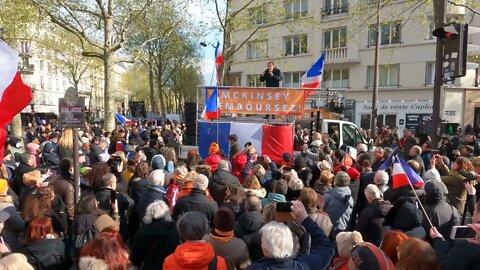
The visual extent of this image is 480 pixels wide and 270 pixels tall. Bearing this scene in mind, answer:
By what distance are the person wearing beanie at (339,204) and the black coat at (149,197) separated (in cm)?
212

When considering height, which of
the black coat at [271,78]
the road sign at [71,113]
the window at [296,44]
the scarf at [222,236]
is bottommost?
the scarf at [222,236]

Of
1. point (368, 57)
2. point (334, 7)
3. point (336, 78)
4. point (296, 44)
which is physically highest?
point (334, 7)

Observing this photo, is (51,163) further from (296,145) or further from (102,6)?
(102,6)

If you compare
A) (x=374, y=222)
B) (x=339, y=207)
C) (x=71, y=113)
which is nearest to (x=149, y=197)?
(x=71, y=113)

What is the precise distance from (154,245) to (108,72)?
635 inches

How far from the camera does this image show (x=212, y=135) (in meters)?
12.1

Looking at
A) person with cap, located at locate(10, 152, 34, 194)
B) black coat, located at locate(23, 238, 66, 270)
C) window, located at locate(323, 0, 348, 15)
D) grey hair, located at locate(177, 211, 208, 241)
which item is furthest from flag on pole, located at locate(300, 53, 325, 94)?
Answer: window, located at locate(323, 0, 348, 15)

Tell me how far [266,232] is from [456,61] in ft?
17.5

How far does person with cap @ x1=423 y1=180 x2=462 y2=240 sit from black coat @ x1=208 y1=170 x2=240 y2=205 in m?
2.61

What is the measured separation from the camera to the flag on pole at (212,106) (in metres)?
12.2

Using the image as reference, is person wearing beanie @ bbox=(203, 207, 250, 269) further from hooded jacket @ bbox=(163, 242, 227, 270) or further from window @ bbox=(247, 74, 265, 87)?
window @ bbox=(247, 74, 265, 87)

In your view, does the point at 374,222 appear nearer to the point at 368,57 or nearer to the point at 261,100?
the point at 261,100

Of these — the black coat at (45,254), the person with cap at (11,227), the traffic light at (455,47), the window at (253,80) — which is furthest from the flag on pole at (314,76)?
the window at (253,80)

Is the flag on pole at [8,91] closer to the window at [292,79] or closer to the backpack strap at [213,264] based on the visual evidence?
the backpack strap at [213,264]
